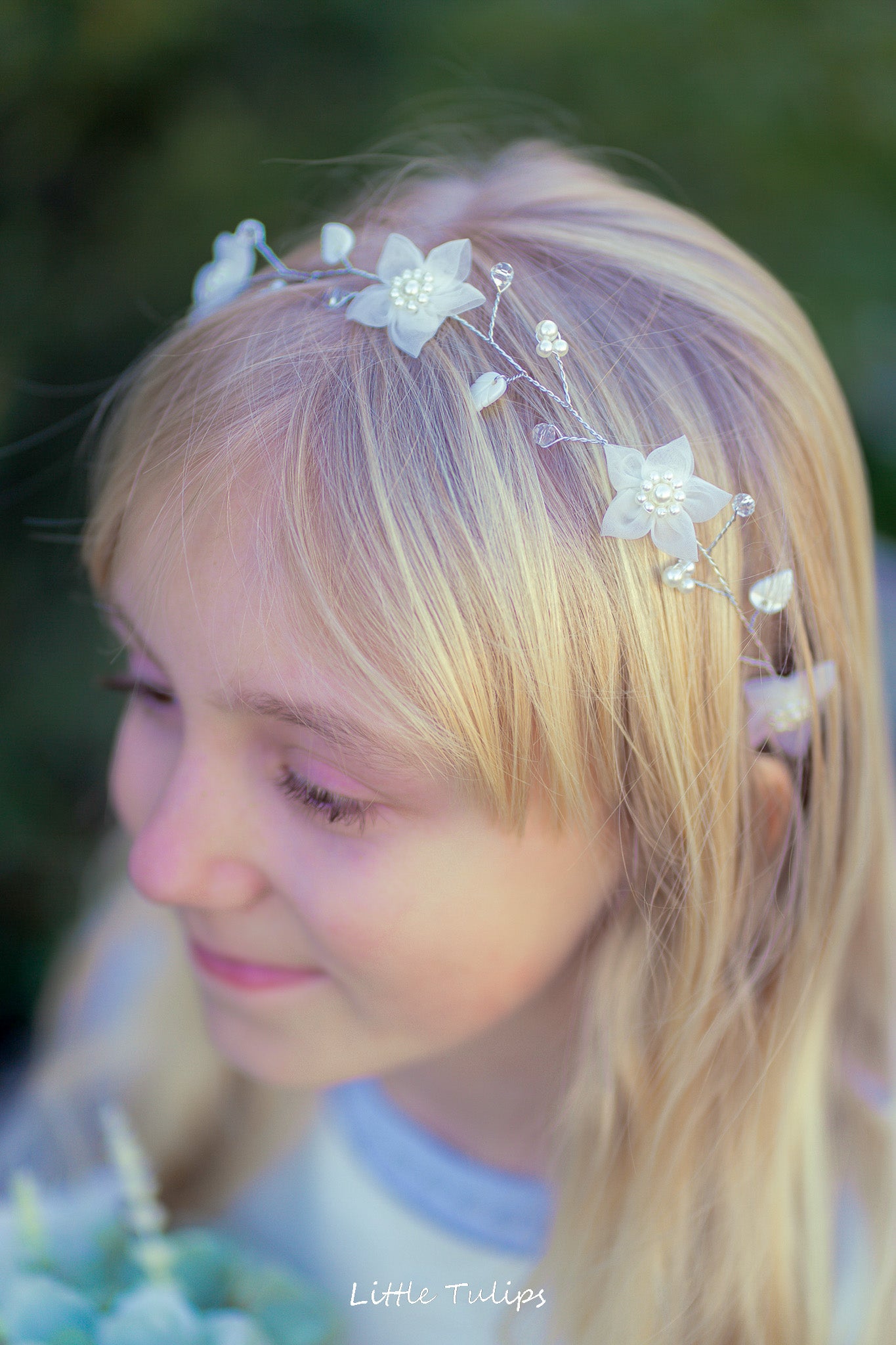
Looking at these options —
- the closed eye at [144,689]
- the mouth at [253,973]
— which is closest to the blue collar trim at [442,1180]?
the mouth at [253,973]

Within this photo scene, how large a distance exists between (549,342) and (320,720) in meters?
0.43

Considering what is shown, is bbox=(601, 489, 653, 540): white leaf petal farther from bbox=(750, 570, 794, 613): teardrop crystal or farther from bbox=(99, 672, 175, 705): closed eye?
bbox=(99, 672, 175, 705): closed eye

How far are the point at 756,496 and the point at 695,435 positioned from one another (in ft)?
0.32

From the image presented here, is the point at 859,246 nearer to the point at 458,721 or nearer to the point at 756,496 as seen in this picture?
the point at 756,496

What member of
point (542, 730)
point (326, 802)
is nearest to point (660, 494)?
point (542, 730)

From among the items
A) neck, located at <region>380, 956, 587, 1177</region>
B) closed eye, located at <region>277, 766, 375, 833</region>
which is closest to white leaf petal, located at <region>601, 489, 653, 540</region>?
closed eye, located at <region>277, 766, 375, 833</region>

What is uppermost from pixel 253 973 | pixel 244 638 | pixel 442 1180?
pixel 244 638

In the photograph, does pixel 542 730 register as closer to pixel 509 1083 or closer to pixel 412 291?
pixel 412 291

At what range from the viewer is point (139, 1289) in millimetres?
1165

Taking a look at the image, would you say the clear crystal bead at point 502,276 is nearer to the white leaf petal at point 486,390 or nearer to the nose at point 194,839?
the white leaf petal at point 486,390

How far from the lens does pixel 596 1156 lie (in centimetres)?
121

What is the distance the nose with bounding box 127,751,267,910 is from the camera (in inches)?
41.1

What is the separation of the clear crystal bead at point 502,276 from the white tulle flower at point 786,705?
0.49m

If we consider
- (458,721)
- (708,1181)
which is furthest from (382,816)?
(708,1181)
